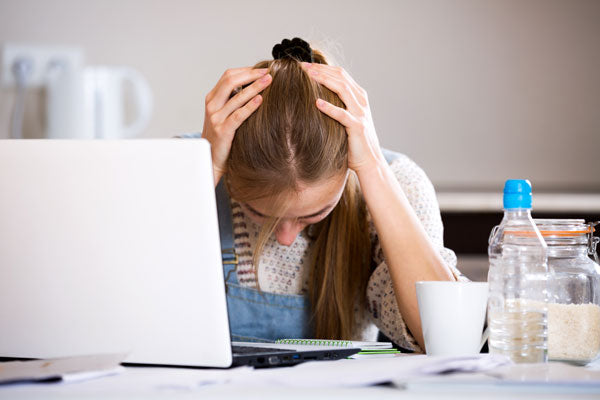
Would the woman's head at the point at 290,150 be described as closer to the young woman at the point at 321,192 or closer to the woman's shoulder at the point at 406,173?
the young woman at the point at 321,192

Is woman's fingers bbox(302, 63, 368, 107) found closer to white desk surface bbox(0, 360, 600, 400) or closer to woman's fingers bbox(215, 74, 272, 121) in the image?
woman's fingers bbox(215, 74, 272, 121)

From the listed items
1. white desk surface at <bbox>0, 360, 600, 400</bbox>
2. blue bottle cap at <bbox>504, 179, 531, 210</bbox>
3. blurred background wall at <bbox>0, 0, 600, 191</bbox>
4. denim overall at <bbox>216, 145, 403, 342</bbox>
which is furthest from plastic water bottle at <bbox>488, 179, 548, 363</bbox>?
blurred background wall at <bbox>0, 0, 600, 191</bbox>

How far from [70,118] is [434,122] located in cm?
125

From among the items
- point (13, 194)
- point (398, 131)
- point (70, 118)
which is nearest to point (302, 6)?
point (398, 131)

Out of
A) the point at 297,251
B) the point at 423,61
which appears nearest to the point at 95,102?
the point at 423,61

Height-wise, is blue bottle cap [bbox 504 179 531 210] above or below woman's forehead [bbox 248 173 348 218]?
below

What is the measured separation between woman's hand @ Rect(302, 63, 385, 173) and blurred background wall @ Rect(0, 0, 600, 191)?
1346mm

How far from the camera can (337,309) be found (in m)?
1.25

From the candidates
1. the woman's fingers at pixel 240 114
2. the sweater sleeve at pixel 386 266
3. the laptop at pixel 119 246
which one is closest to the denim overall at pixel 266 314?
the sweater sleeve at pixel 386 266

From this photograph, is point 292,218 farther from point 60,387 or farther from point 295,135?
point 60,387

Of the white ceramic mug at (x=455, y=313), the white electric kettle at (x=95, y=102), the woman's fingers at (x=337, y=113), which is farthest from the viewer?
the white electric kettle at (x=95, y=102)

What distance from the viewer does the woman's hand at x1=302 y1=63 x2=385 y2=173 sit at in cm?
103

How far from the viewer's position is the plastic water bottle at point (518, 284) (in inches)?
29.4

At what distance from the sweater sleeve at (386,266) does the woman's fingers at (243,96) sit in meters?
0.38
